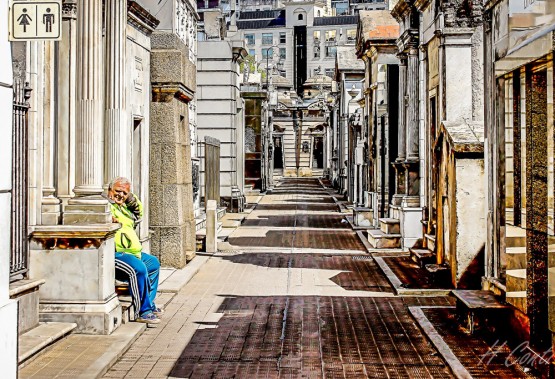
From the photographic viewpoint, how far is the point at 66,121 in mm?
9398

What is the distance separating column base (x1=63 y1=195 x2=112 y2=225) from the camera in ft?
29.4

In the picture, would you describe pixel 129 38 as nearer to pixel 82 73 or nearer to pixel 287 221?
pixel 82 73

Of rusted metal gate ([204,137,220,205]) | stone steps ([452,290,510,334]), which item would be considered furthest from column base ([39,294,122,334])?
rusted metal gate ([204,137,220,205])

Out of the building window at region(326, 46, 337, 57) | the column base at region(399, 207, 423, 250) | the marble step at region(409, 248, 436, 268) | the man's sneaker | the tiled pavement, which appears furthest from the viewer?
the building window at region(326, 46, 337, 57)

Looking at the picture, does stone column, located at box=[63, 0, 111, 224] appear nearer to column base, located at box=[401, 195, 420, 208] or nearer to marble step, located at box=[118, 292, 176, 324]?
marble step, located at box=[118, 292, 176, 324]

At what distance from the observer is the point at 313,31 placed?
119562 mm

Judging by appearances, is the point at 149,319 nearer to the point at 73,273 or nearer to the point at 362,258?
the point at 73,273

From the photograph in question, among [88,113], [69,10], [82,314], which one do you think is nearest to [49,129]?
[88,113]

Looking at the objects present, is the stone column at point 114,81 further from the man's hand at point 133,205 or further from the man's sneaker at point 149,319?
the man's sneaker at point 149,319

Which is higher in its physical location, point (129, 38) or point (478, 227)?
point (129, 38)

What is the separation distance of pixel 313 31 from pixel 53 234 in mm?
113201

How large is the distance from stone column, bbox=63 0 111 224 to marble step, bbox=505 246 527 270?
4183 mm

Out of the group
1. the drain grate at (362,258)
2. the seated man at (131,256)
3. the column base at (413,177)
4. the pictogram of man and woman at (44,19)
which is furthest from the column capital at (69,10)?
the column base at (413,177)

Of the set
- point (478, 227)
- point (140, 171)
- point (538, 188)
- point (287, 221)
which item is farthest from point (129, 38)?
point (287, 221)
